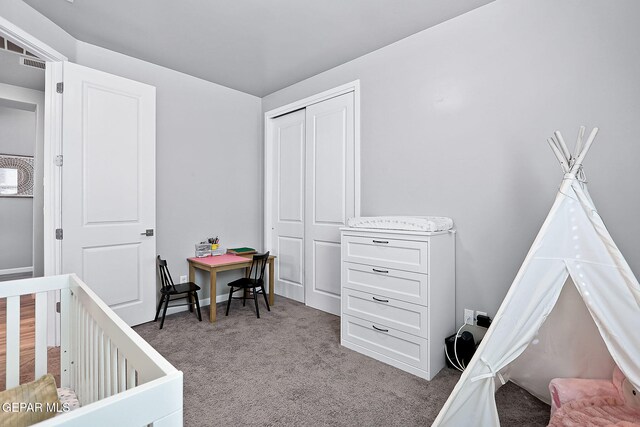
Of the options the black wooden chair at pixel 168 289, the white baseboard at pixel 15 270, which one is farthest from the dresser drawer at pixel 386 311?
the white baseboard at pixel 15 270

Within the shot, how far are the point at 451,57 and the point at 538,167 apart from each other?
3.55 ft

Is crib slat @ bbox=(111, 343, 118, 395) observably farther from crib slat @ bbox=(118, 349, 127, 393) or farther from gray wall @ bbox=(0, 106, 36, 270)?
gray wall @ bbox=(0, 106, 36, 270)

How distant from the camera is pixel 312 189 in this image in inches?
142

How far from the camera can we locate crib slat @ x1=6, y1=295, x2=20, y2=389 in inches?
53.7

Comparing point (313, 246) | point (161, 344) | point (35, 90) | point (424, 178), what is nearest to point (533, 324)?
point (424, 178)

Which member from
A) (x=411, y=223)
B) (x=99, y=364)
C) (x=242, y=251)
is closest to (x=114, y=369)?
(x=99, y=364)

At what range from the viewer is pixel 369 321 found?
8.09ft

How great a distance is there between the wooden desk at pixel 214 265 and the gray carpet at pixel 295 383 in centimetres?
31

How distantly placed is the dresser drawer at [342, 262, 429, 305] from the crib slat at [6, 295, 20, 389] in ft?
6.47

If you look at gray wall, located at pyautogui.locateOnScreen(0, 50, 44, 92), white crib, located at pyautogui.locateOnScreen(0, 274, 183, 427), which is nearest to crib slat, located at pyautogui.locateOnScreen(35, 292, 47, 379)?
white crib, located at pyautogui.locateOnScreen(0, 274, 183, 427)

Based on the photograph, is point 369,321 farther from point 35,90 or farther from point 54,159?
point 35,90

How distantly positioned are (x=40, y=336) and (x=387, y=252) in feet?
6.66

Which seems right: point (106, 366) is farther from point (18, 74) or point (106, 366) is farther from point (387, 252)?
point (18, 74)

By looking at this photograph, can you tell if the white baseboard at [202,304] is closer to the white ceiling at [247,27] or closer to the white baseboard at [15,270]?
the white ceiling at [247,27]
